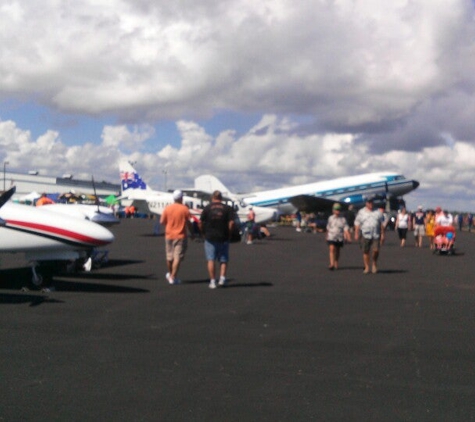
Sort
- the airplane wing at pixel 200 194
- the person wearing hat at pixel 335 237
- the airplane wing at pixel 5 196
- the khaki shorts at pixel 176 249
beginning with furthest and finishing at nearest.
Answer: the airplane wing at pixel 200 194, the person wearing hat at pixel 335 237, the khaki shorts at pixel 176 249, the airplane wing at pixel 5 196

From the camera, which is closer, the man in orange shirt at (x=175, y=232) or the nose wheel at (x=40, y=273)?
the nose wheel at (x=40, y=273)

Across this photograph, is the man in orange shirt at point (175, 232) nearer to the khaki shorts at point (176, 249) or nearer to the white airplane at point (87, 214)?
the khaki shorts at point (176, 249)

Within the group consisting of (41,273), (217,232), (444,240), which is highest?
(217,232)

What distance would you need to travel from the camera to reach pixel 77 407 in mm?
4695

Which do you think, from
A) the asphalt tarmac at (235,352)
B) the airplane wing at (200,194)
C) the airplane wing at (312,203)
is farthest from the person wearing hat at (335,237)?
the airplane wing at (312,203)

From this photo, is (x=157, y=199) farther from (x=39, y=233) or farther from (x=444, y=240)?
(x=39, y=233)

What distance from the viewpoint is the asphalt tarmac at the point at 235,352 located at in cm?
479

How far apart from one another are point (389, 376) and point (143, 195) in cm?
3692

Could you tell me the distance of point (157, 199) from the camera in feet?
131

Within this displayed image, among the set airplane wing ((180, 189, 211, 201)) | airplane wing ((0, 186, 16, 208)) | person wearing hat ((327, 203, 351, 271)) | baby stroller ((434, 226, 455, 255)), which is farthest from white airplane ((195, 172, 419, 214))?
airplane wing ((0, 186, 16, 208))

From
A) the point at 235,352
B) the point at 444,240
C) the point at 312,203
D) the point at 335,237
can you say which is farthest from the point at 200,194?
the point at 235,352

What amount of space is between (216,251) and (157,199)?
28.2 meters

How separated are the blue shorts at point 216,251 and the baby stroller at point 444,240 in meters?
13.5

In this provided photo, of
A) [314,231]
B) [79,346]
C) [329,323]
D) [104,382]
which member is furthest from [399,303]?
[314,231]
